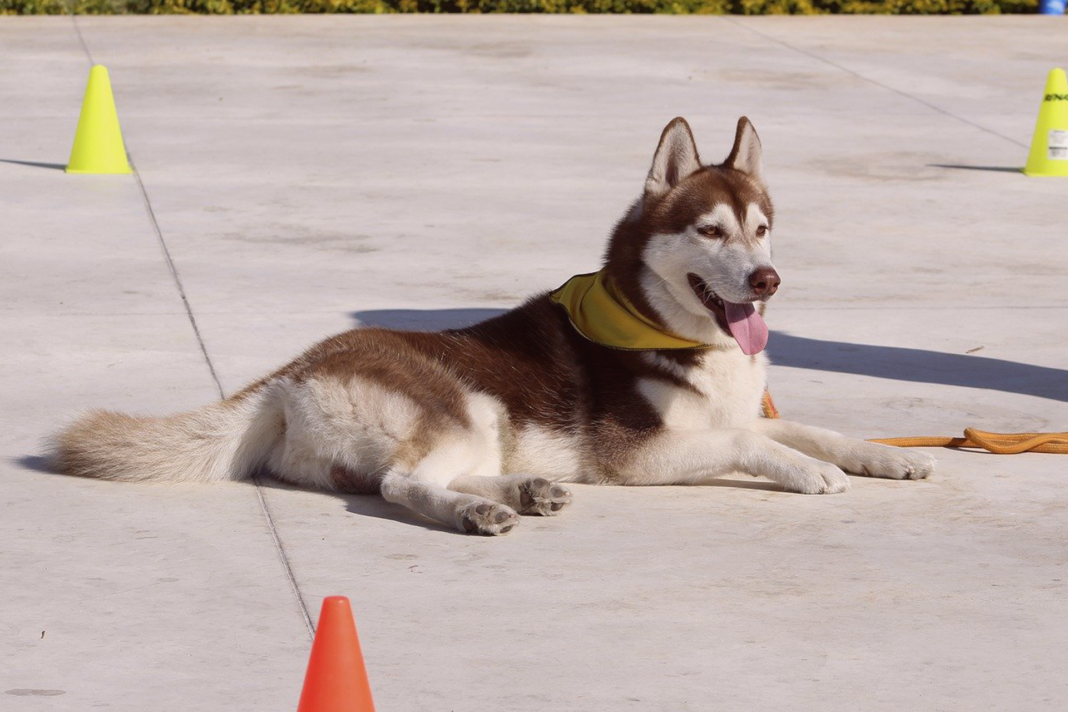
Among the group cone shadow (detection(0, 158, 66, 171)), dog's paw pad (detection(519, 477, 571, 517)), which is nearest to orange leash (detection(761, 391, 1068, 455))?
dog's paw pad (detection(519, 477, 571, 517))

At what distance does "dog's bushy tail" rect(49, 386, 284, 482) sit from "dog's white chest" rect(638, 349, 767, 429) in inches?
47.4

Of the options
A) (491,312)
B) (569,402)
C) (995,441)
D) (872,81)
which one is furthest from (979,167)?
(569,402)

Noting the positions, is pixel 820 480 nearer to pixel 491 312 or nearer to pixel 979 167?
pixel 491 312

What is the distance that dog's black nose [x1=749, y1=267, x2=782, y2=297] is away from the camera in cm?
505

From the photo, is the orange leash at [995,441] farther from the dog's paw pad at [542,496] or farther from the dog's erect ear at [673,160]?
the dog's paw pad at [542,496]

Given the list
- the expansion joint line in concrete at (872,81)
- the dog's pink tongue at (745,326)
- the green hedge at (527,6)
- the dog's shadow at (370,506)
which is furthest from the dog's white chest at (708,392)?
the green hedge at (527,6)

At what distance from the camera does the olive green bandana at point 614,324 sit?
5.29 m

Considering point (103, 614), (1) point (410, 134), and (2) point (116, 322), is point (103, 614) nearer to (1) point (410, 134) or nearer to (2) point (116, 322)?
(2) point (116, 322)

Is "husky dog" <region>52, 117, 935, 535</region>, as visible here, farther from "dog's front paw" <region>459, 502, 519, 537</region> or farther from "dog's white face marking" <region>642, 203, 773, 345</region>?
"dog's front paw" <region>459, 502, 519, 537</region>

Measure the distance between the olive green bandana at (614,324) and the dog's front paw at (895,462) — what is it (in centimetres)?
64

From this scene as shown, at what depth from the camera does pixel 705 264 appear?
518 cm

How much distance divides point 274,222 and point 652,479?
4756mm

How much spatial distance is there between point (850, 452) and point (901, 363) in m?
1.66

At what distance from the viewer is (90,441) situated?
16.8ft
